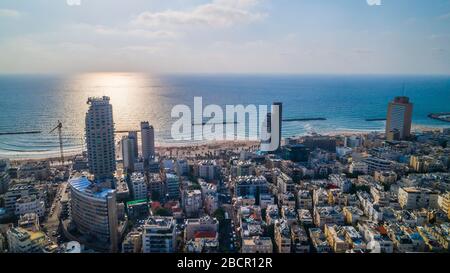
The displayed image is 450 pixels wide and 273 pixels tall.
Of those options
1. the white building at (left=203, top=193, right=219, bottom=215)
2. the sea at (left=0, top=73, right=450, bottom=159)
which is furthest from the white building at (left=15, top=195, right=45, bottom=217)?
the sea at (left=0, top=73, right=450, bottom=159)

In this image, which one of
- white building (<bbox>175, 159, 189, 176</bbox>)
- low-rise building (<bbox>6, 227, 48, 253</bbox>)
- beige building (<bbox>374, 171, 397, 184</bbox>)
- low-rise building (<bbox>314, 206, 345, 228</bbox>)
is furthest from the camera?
white building (<bbox>175, 159, 189, 176</bbox>)

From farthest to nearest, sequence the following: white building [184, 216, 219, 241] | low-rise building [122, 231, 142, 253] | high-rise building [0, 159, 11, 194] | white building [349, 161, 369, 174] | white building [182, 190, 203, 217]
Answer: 1. white building [349, 161, 369, 174]
2. high-rise building [0, 159, 11, 194]
3. white building [182, 190, 203, 217]
4. white building [184, 216, 219, 241]
5. low-rise building [122, 231, 142, 253]

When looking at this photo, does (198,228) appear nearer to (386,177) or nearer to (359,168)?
(386,177)

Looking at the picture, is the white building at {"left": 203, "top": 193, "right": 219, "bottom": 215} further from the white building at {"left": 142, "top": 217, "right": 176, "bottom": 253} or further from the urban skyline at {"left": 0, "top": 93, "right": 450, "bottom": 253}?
the white building at {"left": 142, "top": 217, "right": 176, "bottom": 253}

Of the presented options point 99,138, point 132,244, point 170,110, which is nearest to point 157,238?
point 132,244

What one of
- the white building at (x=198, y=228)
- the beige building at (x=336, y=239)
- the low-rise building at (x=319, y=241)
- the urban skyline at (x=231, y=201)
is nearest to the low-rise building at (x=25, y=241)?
the urban skyline at (x=231, y=201)

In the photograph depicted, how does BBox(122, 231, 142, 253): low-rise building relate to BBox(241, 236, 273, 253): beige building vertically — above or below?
below

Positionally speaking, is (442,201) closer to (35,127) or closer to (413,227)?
(413,227)
